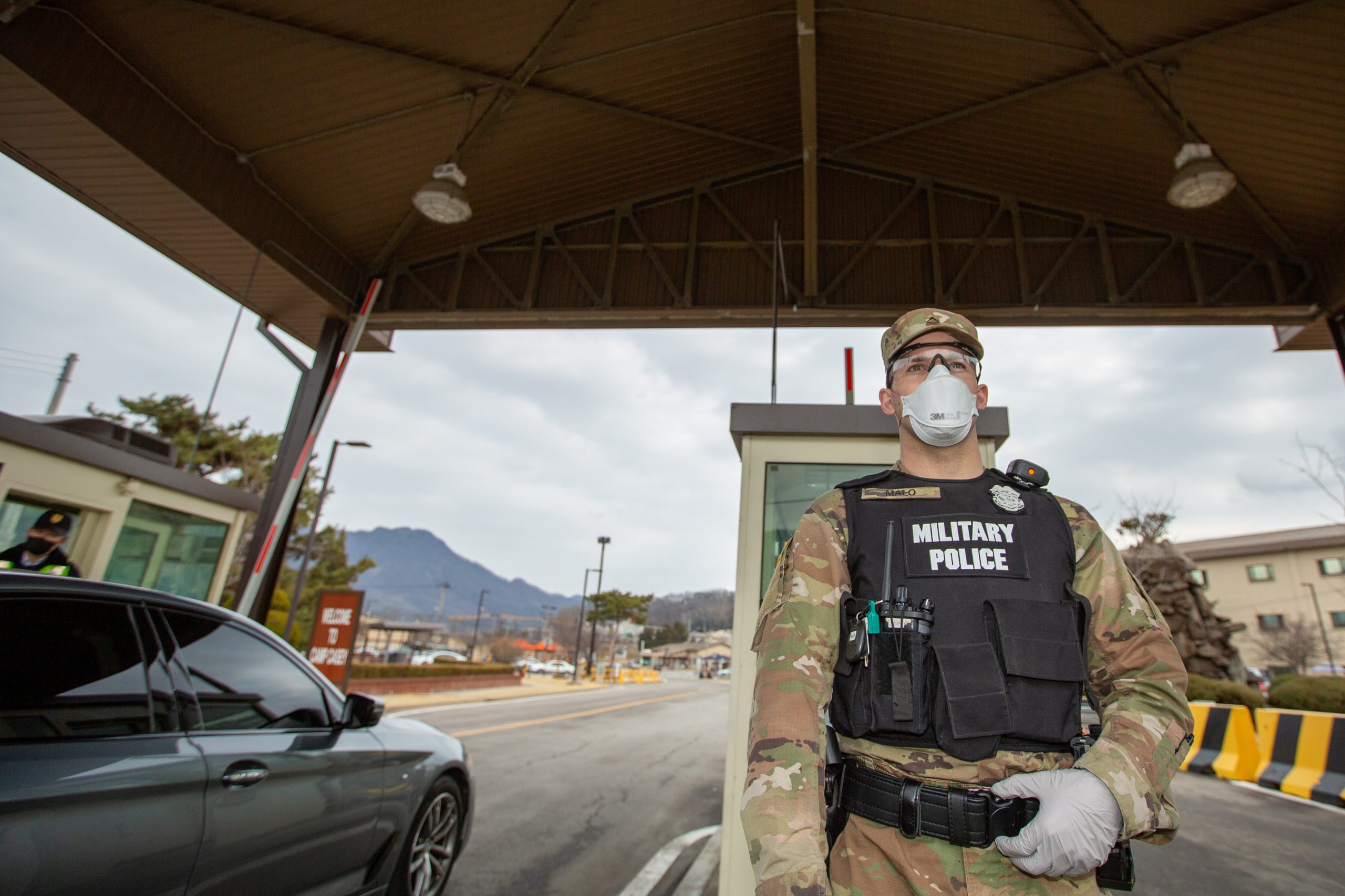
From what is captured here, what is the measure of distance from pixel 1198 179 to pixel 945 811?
6992 millimetres

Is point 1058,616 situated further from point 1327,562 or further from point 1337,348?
point 1327,562

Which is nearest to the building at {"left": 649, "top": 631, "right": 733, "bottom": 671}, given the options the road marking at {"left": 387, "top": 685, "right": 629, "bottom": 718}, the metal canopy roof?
the road marking at {"left": 387, "top": 685, "right": 629, "bottom": 718}

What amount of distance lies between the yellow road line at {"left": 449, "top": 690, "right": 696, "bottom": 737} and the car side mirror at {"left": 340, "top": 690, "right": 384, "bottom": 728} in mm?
3211

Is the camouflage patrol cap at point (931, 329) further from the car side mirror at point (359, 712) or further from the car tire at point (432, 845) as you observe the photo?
the car tire at point (432, 845)

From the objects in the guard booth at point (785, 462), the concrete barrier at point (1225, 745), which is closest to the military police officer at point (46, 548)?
the guard booth at point (785, 462)

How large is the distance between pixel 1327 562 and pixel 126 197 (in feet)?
176

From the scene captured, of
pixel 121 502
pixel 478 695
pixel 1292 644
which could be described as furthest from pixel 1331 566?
pixel 121 502

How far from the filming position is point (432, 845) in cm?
338

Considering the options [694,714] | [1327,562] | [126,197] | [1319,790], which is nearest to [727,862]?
[1319,790]

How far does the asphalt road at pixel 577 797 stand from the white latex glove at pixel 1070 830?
10.4 ft

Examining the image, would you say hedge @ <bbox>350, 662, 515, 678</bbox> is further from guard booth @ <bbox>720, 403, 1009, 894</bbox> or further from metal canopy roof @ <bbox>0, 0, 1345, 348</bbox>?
guard booth @ <bbox>720, 403, 1009, 894</bbox>

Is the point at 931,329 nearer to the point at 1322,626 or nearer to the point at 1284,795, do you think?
the point at 1284,795

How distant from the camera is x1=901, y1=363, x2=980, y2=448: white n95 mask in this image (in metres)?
1.78

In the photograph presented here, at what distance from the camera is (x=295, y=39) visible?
6426 millimetres
